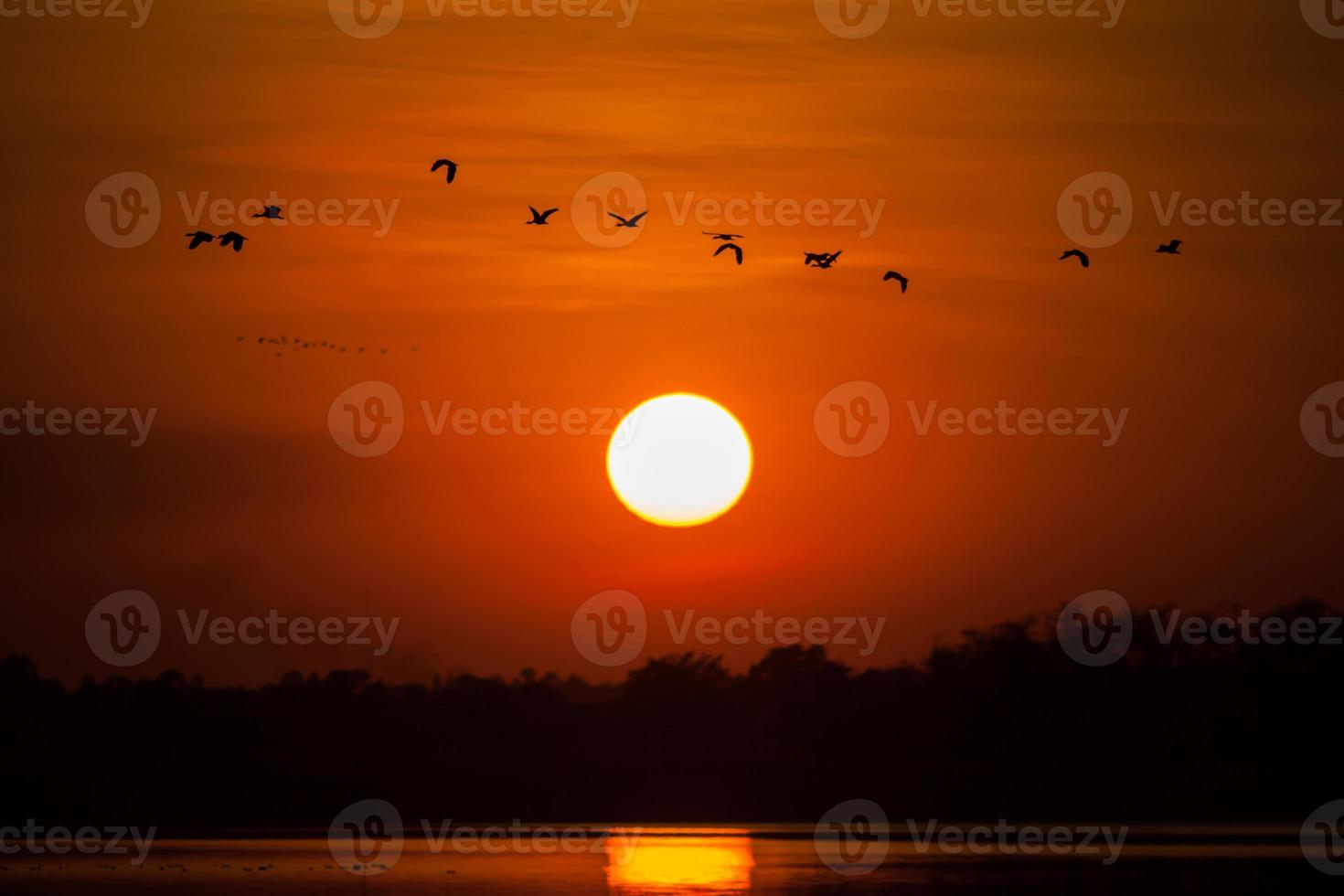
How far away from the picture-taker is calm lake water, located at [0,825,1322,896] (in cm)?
7119

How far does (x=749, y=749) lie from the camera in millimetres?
145875

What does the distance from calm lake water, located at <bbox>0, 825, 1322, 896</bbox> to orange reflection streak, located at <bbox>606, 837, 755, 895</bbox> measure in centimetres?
9

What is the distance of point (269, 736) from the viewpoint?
150 meters

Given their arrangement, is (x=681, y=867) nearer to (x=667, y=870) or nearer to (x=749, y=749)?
(x=667, y=870)

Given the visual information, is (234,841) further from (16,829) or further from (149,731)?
(149,731)

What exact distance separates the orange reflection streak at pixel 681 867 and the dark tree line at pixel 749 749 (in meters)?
28.9

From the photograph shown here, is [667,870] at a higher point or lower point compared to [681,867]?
lower

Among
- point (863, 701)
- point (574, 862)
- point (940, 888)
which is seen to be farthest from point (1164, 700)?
point (940, 888)

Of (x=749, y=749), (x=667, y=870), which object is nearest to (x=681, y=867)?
(x=667, y=870)

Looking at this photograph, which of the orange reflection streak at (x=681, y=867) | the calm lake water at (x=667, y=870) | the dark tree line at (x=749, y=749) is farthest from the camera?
the dark tree line at (x=749, y=749)

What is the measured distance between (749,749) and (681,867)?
62.6 meters

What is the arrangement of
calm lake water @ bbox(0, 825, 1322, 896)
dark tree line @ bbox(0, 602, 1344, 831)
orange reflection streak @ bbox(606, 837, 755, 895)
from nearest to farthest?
1. calm lake water @ bbox(0, 825, 1322, 896)
2. orange reflection streak @ bbox(606, 837, 755, 895)
3. dark tree line @ bbox(0, 602, 1344, 831)

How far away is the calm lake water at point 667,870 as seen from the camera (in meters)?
71.2

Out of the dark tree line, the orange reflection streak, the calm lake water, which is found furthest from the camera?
the dark tree line
